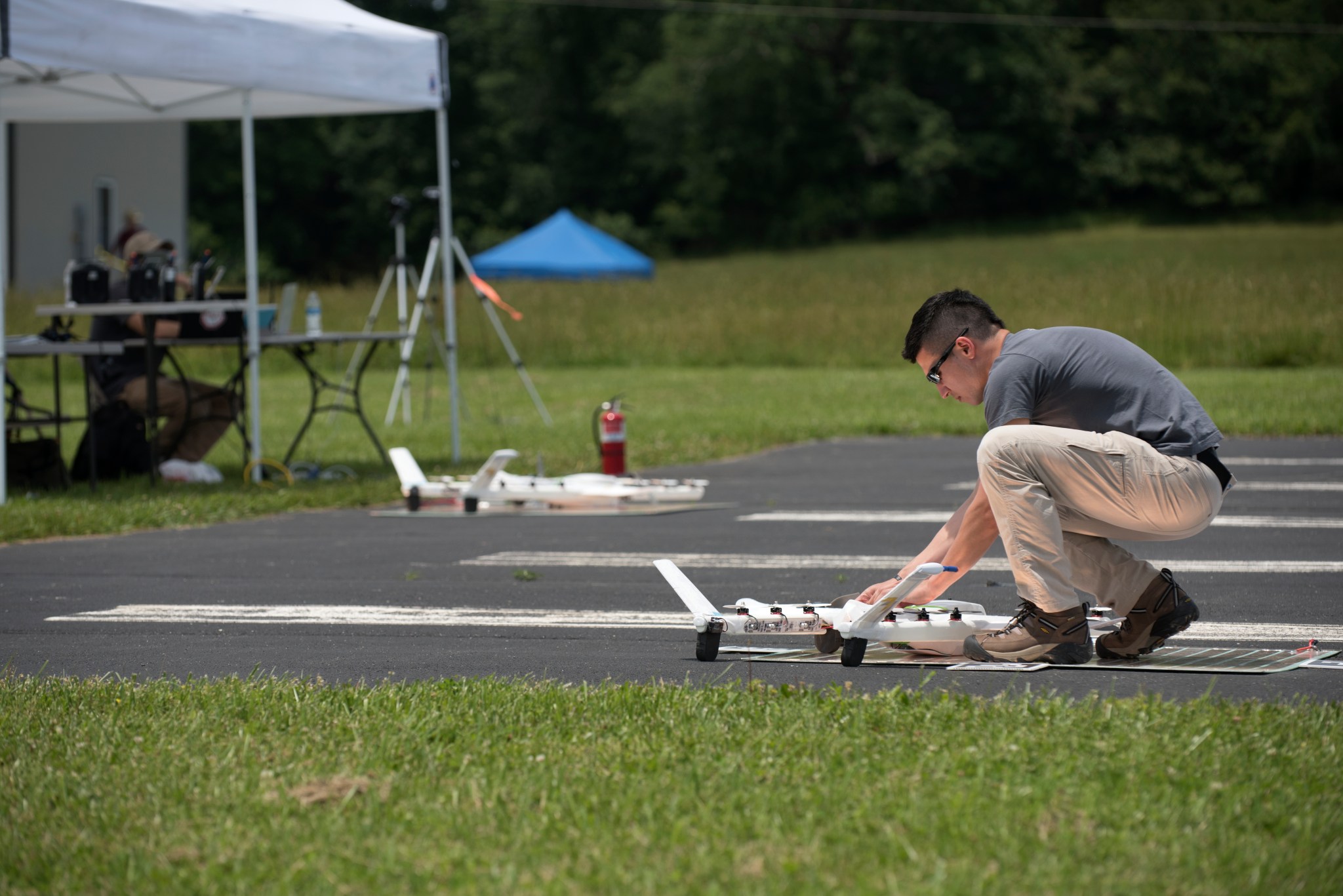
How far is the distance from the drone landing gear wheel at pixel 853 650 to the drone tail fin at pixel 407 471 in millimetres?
5127

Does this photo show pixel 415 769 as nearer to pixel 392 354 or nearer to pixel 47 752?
pixel 47 752

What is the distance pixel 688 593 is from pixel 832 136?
6592 cm

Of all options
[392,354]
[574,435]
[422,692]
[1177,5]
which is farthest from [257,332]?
[1177,5]

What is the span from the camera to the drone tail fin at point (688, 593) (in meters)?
5.05

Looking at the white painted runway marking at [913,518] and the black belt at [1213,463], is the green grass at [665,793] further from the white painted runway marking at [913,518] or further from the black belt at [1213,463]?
the white painted runway marking at [913,518]

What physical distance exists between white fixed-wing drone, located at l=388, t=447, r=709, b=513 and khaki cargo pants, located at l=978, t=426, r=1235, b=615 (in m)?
4.84

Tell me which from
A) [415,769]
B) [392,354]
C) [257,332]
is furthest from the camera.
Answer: [392,354]

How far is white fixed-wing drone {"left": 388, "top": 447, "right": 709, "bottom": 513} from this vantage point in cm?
938

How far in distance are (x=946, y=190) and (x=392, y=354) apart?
164 ft

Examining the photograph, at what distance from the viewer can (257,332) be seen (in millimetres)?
10109

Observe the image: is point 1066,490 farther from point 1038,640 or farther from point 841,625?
point 841,625

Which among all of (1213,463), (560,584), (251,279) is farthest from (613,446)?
(1213,463)

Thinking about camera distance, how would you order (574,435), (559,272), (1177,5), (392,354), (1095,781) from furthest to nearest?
(1177,5)
(559,272)
(392,354)
(574,435)
(1095,781)

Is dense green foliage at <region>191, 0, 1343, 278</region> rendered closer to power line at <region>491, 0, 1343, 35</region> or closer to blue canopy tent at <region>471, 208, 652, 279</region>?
power line at <region>491, 0, 1343, 35</region>
